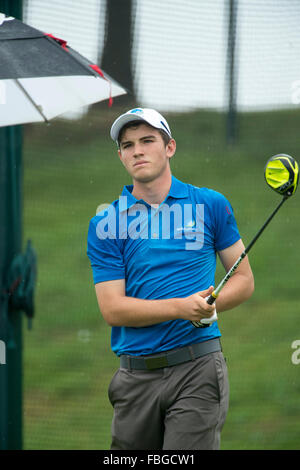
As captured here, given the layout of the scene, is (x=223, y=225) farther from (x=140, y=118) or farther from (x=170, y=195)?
(x=140, y=118)

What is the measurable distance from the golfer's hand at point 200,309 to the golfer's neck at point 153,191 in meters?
0.49

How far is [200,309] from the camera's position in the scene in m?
2.57

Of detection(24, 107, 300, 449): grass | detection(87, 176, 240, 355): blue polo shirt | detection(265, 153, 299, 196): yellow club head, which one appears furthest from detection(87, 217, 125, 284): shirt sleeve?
detection(24, 107, 300, 449): grass

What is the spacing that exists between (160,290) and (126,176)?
1.58 m

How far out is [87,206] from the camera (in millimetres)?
4199

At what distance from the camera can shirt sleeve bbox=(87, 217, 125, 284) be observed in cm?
283

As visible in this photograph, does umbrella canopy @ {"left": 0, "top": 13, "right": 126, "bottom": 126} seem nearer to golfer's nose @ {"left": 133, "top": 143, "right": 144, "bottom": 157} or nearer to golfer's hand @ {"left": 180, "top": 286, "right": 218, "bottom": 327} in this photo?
golfer's nose @ {"left": 133, "top": 143, "right": 144, "bottom": 157}

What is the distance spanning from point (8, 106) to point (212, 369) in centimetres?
165

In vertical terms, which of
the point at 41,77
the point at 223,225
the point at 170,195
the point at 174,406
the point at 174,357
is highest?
the point at 41,77

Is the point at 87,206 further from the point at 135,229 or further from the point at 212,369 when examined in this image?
the point at 212,369

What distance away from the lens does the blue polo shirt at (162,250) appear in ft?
9.15

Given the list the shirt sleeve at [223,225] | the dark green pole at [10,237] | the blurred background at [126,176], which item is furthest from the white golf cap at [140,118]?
the blurred background at [126,176]

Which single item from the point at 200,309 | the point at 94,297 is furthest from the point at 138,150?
the point at 94,297

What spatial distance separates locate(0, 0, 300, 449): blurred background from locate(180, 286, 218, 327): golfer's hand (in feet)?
5.44
